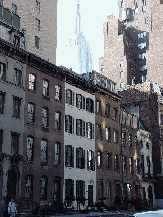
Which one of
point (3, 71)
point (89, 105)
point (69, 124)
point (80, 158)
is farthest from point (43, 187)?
point (89, 105)

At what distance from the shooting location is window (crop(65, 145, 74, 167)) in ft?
138

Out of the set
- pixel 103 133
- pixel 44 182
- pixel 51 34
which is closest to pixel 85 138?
pixel 103 133

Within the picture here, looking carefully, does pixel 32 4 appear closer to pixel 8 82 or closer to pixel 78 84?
pixel 78 84

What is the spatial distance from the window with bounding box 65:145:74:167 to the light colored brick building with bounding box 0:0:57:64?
1851 cm

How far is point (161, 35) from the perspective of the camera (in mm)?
92125

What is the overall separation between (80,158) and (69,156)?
7.58 ft

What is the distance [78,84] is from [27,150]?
13.4m

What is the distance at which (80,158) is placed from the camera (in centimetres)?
4456

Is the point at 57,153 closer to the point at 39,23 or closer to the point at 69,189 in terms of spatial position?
the point at 69,189

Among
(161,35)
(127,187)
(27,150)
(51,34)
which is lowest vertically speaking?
(127,187)

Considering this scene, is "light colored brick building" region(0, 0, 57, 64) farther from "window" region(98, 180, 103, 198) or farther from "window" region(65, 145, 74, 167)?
"window" region(98, 180, 103, 198)

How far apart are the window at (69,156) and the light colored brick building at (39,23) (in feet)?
60.7

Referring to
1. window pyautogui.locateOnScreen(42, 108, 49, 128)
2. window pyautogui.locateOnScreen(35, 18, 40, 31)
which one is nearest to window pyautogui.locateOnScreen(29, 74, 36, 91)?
window pyautogui.locateOnScreen(42, 108, 49, 128)

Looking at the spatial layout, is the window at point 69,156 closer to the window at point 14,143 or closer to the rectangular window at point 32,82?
the window at point 14,143
